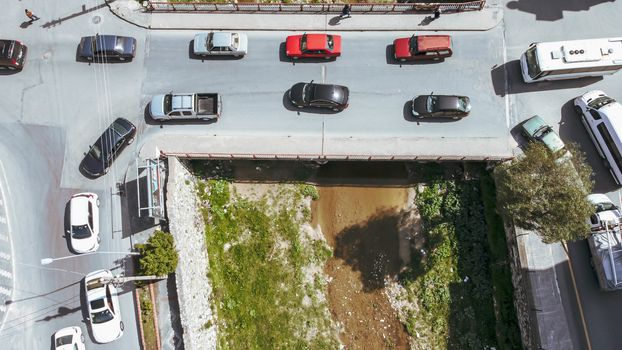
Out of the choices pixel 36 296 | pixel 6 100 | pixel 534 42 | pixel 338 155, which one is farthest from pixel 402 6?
pixel 36 296

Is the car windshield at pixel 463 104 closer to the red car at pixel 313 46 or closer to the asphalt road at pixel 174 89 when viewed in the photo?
the asphalt road at pixel 174 89

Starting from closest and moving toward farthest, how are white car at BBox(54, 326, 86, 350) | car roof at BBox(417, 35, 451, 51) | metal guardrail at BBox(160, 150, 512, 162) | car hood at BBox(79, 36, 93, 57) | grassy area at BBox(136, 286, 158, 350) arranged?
white car at BBox(54, 326, 86, 350) < grassy area at BBox(136, 286, 158, 350) < metal guardrail at BBox(160, 150, 512, 162) < car roof at BBox(417, 35, 451, 51) < car hood at BBox(79, 36, 93, 57)

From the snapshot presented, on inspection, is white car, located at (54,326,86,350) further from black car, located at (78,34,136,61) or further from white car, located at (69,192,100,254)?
black car, located at (78,34,136,61)

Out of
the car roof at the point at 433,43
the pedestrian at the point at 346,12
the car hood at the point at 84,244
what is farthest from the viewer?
the pedestrian at the point at 346,12

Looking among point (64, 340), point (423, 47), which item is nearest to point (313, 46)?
point (423, 47)

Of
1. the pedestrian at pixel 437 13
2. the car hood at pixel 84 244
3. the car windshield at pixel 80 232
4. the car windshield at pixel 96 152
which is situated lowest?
the car hood at pixel 84 244

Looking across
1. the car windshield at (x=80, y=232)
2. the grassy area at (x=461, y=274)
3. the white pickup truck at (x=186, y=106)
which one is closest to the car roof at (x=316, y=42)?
the white pickup truck at (x=186, y=106)

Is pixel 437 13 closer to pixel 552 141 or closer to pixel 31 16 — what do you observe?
pixel 552 141

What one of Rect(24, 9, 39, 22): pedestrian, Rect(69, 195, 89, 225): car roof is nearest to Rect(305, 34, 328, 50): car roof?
Rect(69, 195, 89, 225): car roof

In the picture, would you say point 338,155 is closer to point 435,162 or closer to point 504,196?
point 435,162
